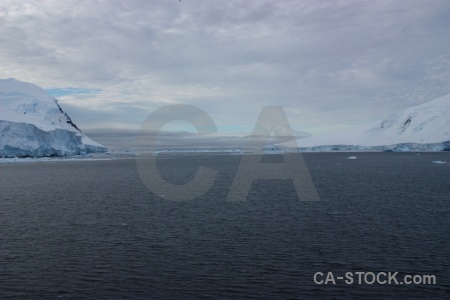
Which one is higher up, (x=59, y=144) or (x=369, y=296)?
(x=59, y=144)

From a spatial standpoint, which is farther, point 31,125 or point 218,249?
point 31,125

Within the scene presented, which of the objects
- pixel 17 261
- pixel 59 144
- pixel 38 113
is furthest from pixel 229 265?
pixel 38 113

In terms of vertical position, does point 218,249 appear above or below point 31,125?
below

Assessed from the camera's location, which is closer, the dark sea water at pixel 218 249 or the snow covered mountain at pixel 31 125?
the dark sea water at pixel 218 249

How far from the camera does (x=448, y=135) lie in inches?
6850

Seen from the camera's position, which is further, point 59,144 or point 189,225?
point 59,144

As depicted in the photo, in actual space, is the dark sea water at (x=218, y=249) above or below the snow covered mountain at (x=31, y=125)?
below

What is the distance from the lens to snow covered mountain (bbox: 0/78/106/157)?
105025mm

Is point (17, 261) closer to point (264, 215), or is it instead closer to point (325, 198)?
point (264, 215)

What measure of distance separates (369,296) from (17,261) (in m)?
14.3

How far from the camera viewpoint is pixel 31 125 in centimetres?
10600

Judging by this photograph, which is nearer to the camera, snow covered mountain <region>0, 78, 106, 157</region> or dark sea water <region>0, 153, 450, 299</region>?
dark sea water <region>0, 153, 450, 299</region>

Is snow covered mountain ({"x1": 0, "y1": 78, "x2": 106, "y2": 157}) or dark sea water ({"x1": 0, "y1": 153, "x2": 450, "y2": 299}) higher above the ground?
snow covered mountain ({"x1": 0, "y1": 78, "x2": 106, "y2": 157})

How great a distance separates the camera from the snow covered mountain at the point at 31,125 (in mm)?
105025
